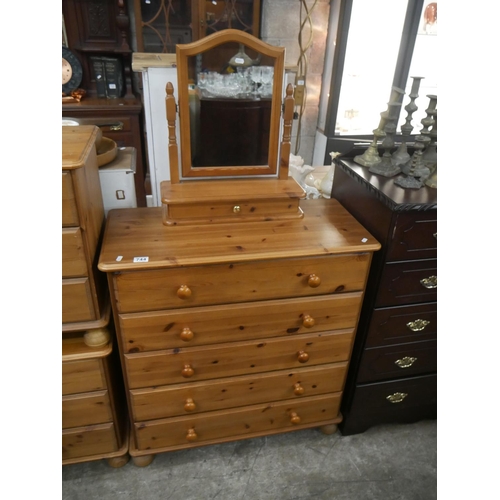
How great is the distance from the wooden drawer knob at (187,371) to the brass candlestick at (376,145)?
90cm

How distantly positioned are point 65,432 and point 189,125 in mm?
1086

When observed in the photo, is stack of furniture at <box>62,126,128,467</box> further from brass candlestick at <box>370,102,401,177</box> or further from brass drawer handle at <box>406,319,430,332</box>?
brass drawer handle at <box>406,319,430,332</box>

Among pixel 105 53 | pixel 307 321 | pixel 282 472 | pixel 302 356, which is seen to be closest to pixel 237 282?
pixel 307 321

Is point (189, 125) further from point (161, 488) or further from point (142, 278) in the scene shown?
point (161, 488)

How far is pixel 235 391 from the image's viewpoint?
1.37 m

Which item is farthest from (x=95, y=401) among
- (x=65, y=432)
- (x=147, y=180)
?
(x=147, y=180)

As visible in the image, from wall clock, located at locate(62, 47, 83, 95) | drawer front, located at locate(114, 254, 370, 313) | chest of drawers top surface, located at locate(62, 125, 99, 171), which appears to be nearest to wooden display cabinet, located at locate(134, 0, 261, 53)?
wall clock, located at locate(62, 47, 83, 95)

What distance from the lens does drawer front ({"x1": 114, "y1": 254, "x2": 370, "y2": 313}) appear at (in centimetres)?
109

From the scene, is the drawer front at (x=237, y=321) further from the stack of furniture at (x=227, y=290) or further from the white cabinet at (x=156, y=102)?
the white cabinet at (x=156, y=102)

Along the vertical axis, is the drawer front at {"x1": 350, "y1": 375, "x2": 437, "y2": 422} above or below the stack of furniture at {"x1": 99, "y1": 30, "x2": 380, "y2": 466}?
below

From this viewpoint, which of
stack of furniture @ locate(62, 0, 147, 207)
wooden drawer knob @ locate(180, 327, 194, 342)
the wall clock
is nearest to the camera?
wooden drawer knob @ locate(180, 327, 194, 342)

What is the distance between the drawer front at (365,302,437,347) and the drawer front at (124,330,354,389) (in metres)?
0.10

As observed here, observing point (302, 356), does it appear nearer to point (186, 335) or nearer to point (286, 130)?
point (186, 335)

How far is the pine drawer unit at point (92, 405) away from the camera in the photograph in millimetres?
1205
